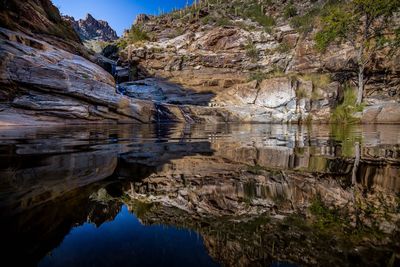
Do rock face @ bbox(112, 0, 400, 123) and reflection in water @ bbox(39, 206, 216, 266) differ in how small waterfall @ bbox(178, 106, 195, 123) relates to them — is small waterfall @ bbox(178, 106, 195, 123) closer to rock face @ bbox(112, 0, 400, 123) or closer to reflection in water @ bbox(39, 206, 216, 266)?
rock face @ bbox(112, 0, 400, 123)

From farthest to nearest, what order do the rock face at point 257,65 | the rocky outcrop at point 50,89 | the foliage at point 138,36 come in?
the foliage at point 138,36
the rock face at point 257,65
the rocky outcrop at point 50,89

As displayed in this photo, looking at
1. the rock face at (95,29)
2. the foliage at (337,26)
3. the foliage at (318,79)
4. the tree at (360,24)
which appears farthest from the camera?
the rock face at (95,29)

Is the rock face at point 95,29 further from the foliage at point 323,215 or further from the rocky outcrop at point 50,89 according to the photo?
the foliage at point 323,215

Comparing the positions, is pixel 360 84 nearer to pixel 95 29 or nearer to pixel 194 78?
pixel 194 78

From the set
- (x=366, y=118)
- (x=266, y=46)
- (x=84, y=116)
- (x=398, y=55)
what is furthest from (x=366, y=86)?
(x=84, y=116)

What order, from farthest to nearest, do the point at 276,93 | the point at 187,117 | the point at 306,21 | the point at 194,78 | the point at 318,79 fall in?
the point at 306,21
the point at 194,78
the point at 318,79
the point at 276,93
the point at 187,117

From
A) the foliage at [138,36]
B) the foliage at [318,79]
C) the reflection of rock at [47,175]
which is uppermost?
the foliage at [138,36]

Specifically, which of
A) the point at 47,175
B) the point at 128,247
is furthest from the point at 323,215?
the point at 47,175

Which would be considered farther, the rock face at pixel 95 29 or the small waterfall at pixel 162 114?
the rock face at pixel 95 29

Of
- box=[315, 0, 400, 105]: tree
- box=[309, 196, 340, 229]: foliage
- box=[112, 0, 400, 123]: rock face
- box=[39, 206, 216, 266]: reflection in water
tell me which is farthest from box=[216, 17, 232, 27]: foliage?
box=[39, 206, 216, 266]: reflection in water

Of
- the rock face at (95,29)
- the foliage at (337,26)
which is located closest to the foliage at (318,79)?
the foliage at (337,26)

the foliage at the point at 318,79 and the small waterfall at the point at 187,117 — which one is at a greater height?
the foliage at the point at 318,79

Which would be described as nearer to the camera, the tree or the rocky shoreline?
the rocky shoreline

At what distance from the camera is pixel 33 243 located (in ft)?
3.91
